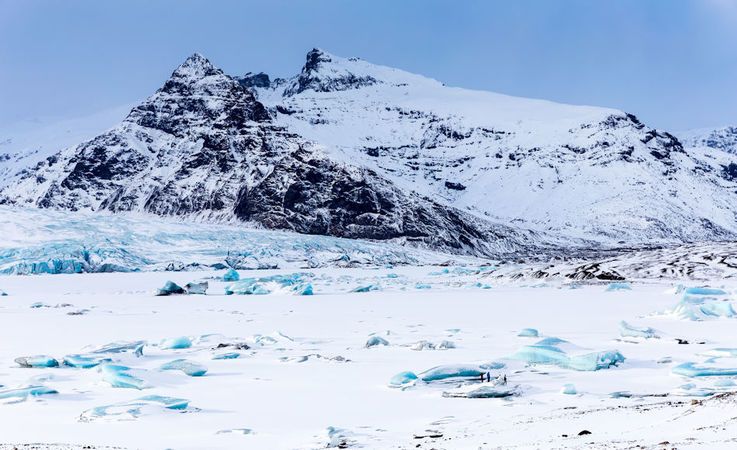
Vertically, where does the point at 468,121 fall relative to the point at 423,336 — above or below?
above

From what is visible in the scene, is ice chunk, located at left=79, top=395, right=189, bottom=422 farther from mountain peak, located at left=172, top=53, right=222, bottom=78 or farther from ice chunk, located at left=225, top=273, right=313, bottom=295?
mountain peak, located at left=172, top=53, right=222, bottom=78

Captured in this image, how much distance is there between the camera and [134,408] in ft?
20.1

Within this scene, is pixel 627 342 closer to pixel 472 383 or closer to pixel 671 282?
pixel 472 383

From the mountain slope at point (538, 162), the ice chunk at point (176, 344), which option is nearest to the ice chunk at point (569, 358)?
the ice chunk at point (176, 344)

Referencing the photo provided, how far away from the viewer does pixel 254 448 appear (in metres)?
5.07

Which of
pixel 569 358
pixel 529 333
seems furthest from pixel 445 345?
pixel 569 358

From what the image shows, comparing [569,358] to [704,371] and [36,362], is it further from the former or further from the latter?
[36,362]

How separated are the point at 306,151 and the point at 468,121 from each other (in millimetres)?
63772

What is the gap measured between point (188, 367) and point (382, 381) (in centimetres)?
224

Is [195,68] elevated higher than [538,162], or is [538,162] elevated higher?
[195,68]

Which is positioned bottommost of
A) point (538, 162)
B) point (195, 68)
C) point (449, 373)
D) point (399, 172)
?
point (449, 373)

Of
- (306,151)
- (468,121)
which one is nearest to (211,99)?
(306,151)

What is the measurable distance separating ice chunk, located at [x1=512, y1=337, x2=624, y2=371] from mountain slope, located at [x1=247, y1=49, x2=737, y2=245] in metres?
99.3

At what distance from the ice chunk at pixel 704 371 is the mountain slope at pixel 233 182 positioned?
84.5m
